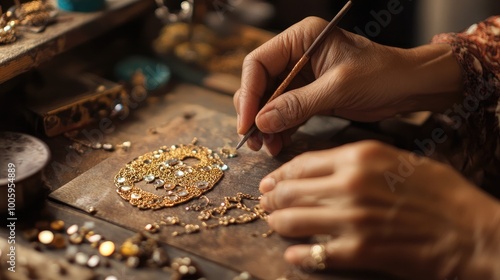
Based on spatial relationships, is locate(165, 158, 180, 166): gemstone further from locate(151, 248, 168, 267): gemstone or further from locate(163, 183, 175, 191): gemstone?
locate(151, 248, 168, 267): gemstone

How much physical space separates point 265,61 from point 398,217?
0.58m

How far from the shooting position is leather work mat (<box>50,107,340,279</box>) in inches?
42.8

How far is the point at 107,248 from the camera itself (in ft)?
3.59

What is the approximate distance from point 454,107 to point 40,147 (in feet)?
3.31

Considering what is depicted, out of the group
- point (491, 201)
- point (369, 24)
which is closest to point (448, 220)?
point (491, 201)

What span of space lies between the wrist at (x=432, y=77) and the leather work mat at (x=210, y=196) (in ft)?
0.95

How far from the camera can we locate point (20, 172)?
115cm

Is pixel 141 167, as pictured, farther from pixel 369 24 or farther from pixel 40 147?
pixel 369 24

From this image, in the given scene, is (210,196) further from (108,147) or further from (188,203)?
(108,147)

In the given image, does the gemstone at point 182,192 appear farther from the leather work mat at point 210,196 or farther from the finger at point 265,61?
the finger at point 265,61

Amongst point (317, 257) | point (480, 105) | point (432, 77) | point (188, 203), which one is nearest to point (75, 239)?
point (188, 203)

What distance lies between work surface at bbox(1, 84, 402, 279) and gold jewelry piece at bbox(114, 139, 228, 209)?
0.05 feet

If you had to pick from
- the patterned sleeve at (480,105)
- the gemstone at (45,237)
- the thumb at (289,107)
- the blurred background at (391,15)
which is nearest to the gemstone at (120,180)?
the gemstone at (45,237)

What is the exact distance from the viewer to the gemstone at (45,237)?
111 centimetres
